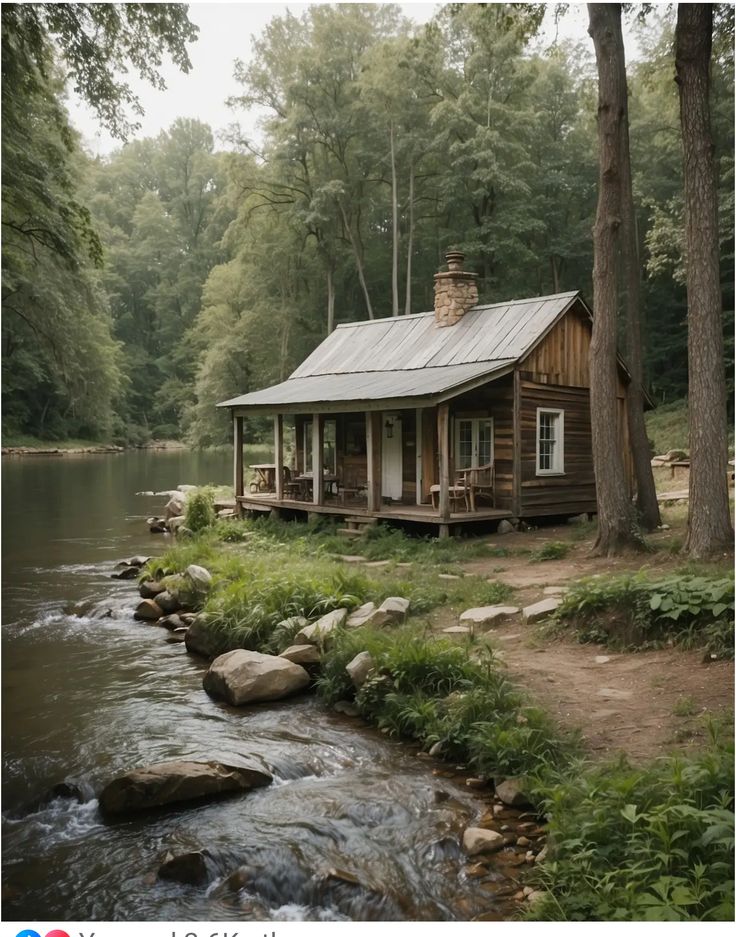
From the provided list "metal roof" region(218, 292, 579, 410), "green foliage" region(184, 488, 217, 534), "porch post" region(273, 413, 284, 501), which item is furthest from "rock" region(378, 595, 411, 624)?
"porch post" region(273, 413, 284, 501)

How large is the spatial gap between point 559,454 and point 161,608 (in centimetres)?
928

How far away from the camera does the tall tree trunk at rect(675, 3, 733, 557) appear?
1002 cm

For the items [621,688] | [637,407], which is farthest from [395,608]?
[637,407]

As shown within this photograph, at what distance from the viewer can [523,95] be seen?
33188 mm

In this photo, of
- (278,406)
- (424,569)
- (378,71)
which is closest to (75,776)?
(424,569)

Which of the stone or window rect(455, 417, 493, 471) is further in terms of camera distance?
window rect(455, 417, 493, 471)

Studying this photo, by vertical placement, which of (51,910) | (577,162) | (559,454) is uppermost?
(577,162)

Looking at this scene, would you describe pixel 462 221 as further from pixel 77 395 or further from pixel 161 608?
pixel 161 608

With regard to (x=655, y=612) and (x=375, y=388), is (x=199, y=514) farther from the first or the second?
(x=655, y=612)

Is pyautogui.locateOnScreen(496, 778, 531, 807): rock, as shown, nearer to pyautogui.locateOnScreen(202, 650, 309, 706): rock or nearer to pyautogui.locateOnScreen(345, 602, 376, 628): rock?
pyautogui.locateOnScreen(202, 650, 309, 706): rock

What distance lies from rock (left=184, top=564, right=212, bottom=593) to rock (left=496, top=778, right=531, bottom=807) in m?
6.66

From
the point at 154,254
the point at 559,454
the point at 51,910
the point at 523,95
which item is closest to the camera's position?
the point at 51,910

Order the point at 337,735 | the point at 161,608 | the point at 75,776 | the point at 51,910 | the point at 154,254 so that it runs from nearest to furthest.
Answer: the point at 51,910 < the point at 75,776 < the point at 337,735 < the point at 161,608 < the point at 154,254

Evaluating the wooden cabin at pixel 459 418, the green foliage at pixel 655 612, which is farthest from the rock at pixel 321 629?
the wooden cabin at pixel 459 418
